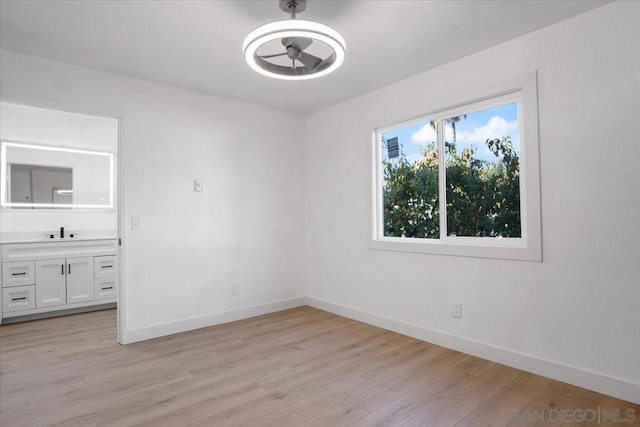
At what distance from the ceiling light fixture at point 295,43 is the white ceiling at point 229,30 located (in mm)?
213

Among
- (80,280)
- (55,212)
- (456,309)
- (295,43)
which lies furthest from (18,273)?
(456,309)

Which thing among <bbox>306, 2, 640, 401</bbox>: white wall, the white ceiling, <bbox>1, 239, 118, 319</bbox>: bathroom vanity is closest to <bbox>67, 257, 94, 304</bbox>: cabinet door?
<bbox>1, 239, 118, 319</bbox>: bathroom vanity

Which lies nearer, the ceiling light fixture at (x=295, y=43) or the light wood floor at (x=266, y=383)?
the ceiling light fixture at (x=295, y=43)

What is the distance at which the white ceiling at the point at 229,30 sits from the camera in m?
2.20

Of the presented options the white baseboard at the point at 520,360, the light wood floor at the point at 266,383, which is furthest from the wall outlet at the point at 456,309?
the light wood floor at the point at 266,383

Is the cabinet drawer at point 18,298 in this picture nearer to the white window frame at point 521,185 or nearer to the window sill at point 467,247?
the window sill at point 467,247

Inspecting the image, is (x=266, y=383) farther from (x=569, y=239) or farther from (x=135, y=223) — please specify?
(x=569, y=239)

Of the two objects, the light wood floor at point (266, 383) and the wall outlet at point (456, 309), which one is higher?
the wall outlet at point (456, 309)

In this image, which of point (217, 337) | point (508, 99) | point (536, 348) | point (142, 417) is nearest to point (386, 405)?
point (536, 348)

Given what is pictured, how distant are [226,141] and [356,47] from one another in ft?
6.13

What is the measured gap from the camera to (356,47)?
273 centimetres

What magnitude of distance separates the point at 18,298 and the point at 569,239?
5.47m

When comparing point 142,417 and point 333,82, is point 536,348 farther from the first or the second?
point 333,82

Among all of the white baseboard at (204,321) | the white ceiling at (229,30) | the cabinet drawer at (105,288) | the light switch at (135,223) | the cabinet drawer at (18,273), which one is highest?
the white ceiling at (229,30)
